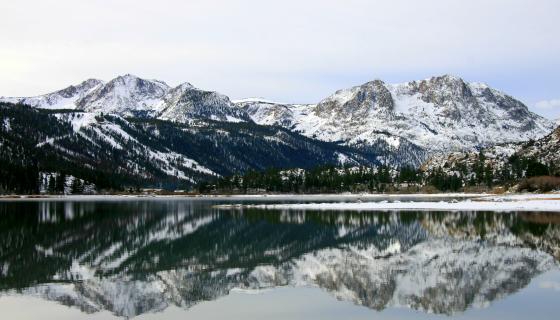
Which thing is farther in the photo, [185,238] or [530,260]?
[185,238]

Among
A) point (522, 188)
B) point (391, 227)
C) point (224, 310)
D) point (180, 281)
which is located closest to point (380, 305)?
point (224, 310)

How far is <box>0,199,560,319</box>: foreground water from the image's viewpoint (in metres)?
25.2

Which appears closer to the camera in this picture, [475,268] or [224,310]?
[224,310]

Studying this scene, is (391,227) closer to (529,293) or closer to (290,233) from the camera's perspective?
(290,233)

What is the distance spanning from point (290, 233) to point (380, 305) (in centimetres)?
3381

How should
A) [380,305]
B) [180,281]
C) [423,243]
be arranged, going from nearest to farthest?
[380,305]
[180,281]
[423,243]

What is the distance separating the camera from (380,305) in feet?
84.2

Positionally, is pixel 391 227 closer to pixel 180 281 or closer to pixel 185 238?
pixel 185 238

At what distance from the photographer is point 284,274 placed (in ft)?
114

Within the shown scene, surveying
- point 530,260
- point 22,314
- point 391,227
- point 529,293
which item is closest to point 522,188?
point 391,227

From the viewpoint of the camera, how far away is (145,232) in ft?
204

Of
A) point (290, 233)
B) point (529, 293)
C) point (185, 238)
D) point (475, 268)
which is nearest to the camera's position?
point (529, 293)

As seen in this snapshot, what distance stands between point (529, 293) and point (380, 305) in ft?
23.6

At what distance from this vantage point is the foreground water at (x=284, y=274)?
25.2 m
